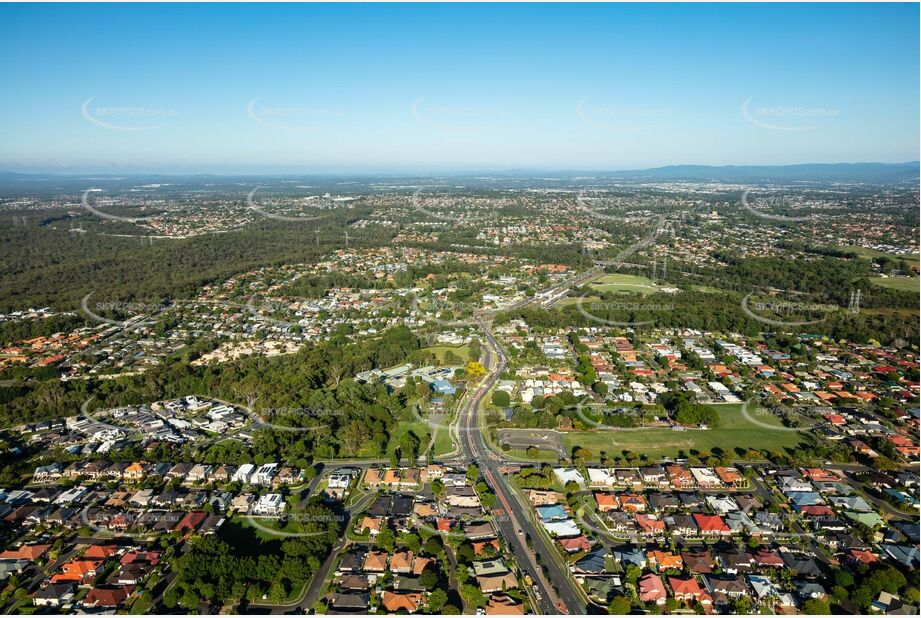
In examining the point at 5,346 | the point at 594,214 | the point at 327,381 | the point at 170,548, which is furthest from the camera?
the point at 594,214

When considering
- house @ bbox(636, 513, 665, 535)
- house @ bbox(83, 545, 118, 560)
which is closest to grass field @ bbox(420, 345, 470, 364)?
house @ bbox(636, 513, 665, 535)

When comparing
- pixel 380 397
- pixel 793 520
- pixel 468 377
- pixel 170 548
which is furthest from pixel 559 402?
pixel 170 548

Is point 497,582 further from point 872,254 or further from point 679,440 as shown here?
point 872,254

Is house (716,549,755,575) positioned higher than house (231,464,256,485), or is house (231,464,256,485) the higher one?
house (231,464,256,485)

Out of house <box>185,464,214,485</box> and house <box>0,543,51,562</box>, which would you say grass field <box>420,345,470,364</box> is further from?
house <box>0,543,51,562</box>

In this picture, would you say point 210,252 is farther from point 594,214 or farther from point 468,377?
point 594,214

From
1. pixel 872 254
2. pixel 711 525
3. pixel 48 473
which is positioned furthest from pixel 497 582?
pixel 872 254
